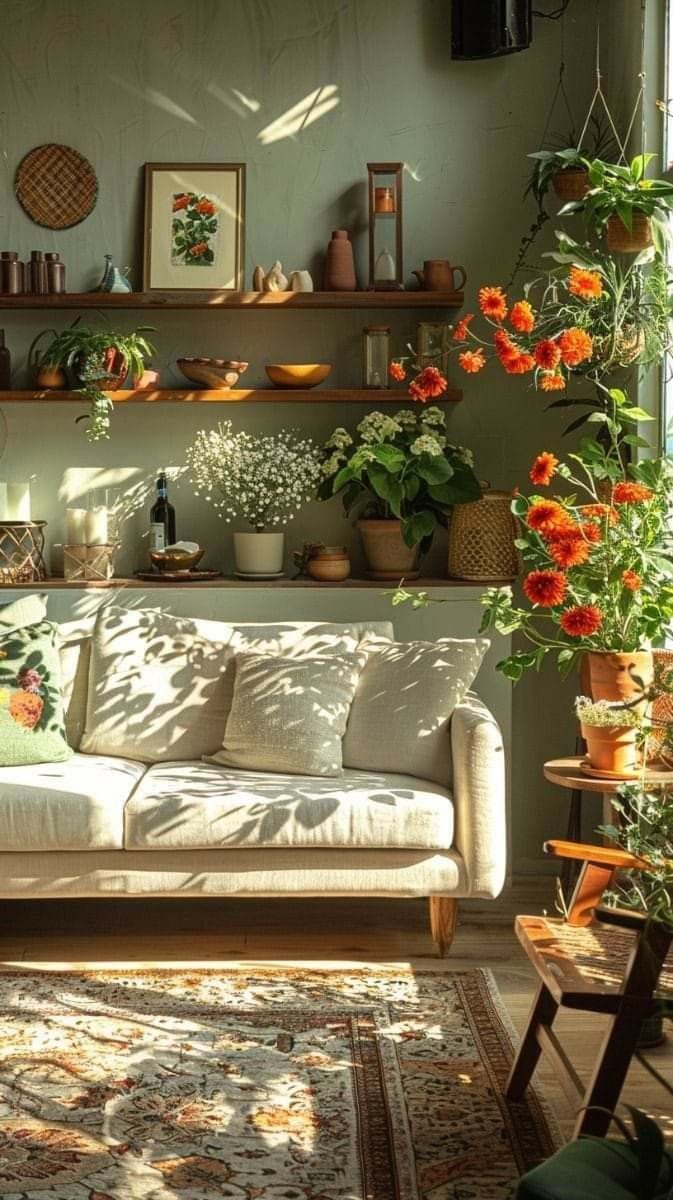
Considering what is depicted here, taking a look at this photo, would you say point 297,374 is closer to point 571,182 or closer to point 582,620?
point 571,182

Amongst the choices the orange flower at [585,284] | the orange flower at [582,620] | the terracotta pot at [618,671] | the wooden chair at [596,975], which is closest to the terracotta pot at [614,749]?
the terracotta pot at [618,671]

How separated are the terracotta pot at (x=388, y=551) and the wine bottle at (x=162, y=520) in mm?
677

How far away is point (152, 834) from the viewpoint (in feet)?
12.3

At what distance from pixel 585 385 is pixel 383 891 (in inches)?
79.0

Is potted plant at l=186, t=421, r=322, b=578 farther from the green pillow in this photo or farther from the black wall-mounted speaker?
the black wall-mounted speaker

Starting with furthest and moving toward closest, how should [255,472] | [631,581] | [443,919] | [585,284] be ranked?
[255,472]
[443,919]
[585,284]
[631,581]

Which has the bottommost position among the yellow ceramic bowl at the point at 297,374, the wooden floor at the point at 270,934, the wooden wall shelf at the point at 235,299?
the wooden floor at the point at 270,934

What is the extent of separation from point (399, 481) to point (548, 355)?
1.20 metres

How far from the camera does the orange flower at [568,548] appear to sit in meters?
3.14

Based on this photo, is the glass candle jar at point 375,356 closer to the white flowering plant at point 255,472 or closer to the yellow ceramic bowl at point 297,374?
the yellow ceramic bowl at point 297,374

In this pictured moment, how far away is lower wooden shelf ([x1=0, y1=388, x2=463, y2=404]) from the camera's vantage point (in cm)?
471

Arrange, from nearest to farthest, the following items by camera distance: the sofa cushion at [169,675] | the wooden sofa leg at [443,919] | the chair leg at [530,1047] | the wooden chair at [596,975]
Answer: the wooden chair at [596,975], the chair leg at [530,1047], the wooden sofa leg at [443,919], the sofa cushion at [169,675]

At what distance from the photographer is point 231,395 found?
15.5ft

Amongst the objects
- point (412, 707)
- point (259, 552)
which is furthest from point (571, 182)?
point (412, 707)
